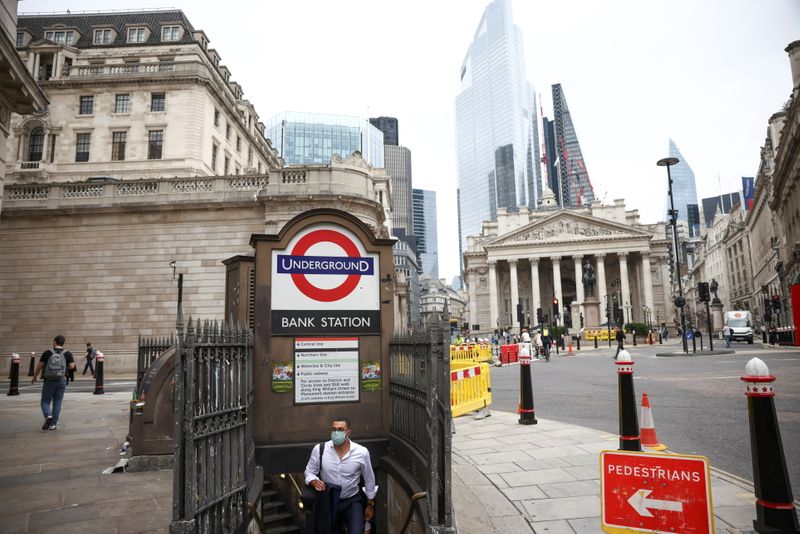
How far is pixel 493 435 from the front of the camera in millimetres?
8422

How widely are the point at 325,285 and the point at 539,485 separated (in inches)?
126

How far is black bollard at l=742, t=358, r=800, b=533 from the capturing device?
381 centimetres

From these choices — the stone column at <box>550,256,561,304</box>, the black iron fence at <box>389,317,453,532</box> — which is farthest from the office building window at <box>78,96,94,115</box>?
the stone column at <box>550,256,561,304</box>

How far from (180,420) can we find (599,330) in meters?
47.4

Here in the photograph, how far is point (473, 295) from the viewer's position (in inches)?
3406

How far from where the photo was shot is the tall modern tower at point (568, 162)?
176750 mm

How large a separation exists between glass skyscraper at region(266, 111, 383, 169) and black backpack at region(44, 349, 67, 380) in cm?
9192

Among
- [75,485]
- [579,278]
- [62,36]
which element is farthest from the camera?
[579,278]

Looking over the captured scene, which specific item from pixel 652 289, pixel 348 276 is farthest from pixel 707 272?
pixel 348 276

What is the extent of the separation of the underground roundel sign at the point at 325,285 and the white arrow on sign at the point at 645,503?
9.66 feet

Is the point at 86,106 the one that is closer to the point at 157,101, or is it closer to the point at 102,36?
the point at 157,101

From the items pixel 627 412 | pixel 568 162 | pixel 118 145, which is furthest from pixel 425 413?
pixel 568 162

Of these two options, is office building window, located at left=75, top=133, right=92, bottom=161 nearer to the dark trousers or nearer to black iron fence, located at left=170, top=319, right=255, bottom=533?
black iron fence, located at left=170, top=319, right=255, bottom=533

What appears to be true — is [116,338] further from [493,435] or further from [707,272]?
[707,272]
